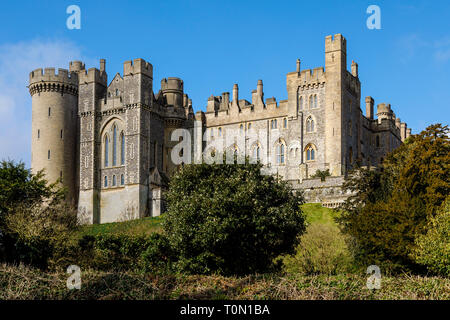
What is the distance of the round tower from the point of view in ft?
209

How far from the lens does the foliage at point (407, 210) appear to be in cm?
3050

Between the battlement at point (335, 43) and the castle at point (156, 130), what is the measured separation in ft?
0.29

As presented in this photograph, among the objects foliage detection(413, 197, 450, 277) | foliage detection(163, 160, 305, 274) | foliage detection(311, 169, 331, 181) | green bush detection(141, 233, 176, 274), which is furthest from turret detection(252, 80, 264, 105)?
foliage detection(413, 197, 450, 277)

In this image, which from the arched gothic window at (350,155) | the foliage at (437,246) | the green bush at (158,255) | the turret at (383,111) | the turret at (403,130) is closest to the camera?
the foliage at (437,246)

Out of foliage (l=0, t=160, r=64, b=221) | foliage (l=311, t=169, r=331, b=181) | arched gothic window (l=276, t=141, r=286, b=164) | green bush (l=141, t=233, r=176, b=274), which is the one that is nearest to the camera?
green bush (l=141, t=233, r=176, b=274)

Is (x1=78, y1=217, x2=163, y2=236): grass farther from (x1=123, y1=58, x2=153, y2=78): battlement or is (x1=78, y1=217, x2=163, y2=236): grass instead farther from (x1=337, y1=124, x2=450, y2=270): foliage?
(x1=337, y1=124, x2=450, y2=270): foliage

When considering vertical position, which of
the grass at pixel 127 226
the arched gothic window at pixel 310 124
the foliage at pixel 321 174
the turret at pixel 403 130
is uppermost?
the turret at pixel 403 130

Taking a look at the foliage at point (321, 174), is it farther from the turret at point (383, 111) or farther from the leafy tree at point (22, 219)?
the leafy tree at point (22, 219)

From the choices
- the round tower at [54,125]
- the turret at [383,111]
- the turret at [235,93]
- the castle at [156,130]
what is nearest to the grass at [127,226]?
the castle at [156,130]

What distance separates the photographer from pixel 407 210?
31.2 meters

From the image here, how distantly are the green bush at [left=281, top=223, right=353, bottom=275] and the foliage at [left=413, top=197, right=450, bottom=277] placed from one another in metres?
4.21

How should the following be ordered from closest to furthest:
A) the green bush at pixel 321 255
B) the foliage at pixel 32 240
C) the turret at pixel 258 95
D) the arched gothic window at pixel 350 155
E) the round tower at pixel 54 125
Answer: the foliage at pixel 32 240 < the green bush at pixel 321 255 < the arched gothic window at pixel 350 155 < the round tower at pixel 54 125 < the turret at pixel 258 95

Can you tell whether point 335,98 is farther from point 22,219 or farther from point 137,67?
point 22,219

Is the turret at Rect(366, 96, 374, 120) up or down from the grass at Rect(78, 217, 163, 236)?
up
